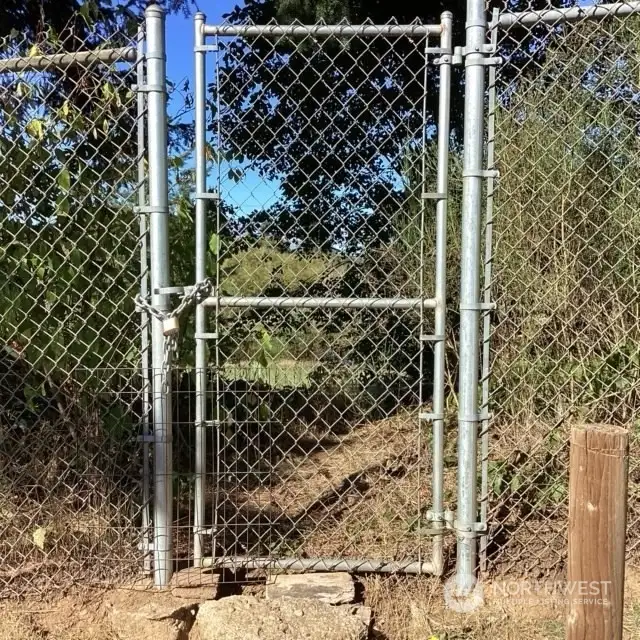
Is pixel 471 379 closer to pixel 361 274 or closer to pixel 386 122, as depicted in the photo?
pixel 361 274

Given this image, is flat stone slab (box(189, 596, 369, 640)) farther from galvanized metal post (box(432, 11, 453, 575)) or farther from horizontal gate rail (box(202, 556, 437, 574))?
galvanized metal post (box(432, 11, 453, 575))

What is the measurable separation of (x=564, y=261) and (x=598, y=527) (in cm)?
228

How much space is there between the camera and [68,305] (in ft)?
9.08

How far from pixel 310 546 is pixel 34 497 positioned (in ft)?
4.09

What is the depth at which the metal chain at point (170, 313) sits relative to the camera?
2439 mm

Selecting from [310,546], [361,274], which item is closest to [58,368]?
[310,546]

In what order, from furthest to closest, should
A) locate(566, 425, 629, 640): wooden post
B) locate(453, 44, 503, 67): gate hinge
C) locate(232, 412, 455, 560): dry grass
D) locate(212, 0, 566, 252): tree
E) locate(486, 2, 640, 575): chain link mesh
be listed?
locate(212, 0, 566, 252): tree
locate(486, 2, 640, 575): chain link mesh
locate(232, 412, 455, 560): dry grass
locate(453, 44, 503, 67): gate hinge
locate(566, 425, 629, 640): wooden post

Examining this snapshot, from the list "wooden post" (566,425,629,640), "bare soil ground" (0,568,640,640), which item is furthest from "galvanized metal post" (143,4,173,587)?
"wooden post" (566,425,629,640)

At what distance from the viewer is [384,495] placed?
3.25m

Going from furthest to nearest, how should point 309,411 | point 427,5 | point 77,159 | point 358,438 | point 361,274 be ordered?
1. point 427,5
2. point 309,411
3. point 358,438
4. point 361,274
5. point 77,159

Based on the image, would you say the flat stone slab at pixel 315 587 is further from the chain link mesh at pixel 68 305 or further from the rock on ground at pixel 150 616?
the chain link mesh at pixel 68 305

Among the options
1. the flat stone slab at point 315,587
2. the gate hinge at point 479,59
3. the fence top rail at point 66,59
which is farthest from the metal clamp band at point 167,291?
the gate hinge at point 479,59

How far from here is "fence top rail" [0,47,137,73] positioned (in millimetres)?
2492

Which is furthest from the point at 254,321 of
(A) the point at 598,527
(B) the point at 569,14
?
(A) the point at 598,527
